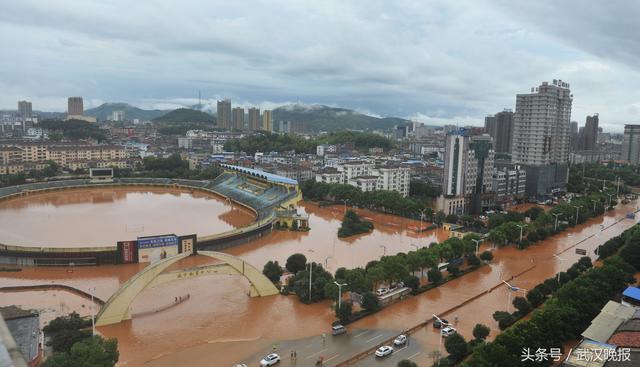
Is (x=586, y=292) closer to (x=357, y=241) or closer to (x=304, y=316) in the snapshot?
(x=304, y=316)

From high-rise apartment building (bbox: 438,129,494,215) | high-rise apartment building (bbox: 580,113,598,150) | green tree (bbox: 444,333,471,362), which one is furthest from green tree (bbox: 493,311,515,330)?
high-rise apartment building (bbox: 580,113,598,150)

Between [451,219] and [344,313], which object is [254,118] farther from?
[344,313]

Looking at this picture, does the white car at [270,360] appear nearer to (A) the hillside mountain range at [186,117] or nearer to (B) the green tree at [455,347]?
(B) the green tree at [455,347]

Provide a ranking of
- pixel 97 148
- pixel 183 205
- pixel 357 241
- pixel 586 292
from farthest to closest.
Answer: pixel 97 148, pixel 183 205, pixel 357 241, pixel 586 292

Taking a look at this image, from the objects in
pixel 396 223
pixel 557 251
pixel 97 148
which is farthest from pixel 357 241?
Answer: pixel 97 148

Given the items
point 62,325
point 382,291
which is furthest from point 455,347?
point 62,325

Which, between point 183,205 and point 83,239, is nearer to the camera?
point 83,239

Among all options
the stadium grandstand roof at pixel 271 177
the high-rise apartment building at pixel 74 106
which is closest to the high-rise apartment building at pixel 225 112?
the high-rise apartment building at pixel 74 106

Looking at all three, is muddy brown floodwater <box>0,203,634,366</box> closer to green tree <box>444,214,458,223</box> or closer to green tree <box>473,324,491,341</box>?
green tree <box>473,324,491,341</box>
